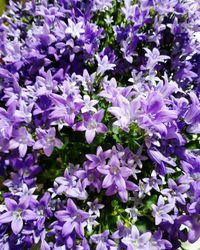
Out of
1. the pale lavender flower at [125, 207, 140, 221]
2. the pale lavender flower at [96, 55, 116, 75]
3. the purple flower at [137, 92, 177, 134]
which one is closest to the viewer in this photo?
the purple flower at [137, 92, 177, 134]

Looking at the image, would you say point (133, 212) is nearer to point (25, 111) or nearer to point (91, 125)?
point (91, 125)

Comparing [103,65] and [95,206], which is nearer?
[95,206]

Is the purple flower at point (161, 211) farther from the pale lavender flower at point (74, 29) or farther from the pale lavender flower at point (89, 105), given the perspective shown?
the pale lavender flower at point (74, 29)

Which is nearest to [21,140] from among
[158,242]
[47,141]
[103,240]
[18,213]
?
[47,141]

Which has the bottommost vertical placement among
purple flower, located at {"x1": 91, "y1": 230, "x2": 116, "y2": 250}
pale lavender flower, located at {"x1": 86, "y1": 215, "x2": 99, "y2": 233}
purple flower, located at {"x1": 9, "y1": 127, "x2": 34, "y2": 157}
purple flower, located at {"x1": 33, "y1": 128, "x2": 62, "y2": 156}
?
purple flower, located at {"x1": 91, "y1": 230, "x2": 116, "y2": 250}

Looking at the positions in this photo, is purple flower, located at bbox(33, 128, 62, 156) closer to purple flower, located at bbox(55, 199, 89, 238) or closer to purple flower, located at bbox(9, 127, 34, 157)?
purple flower, located at bbox(9, 127, 34, 157)

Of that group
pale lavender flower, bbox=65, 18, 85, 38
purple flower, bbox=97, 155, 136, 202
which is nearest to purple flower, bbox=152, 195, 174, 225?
purple flower, bbox=97, 155, 136, 202
